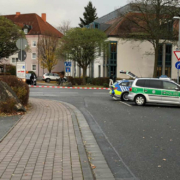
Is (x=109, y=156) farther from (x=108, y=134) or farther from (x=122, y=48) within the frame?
(x=122, y=48)

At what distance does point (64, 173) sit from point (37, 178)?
443 millimetres

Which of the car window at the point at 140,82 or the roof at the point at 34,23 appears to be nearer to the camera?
the car window at the point at 140,82

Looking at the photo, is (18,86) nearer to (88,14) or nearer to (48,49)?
(48,49)

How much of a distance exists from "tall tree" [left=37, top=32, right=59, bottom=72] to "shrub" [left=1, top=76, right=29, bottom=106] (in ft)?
163

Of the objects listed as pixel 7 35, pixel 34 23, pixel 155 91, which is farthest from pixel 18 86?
pixel 34 23

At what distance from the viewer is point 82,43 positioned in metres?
39.4

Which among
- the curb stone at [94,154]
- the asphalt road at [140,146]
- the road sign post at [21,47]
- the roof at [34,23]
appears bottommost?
the asphalt road at [140,146]

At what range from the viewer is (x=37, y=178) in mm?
4547

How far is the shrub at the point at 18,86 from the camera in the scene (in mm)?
12674

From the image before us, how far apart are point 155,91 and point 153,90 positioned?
0.13m

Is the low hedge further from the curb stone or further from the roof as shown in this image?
the roof

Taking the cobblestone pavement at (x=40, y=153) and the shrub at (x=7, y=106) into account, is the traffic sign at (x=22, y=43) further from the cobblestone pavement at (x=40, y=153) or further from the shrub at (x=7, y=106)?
the cobblestone pavement at (x=40, y=153)

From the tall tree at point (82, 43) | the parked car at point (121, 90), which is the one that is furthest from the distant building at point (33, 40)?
the parked car at point (121, 90)

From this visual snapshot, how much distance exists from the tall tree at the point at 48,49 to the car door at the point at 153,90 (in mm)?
46799
